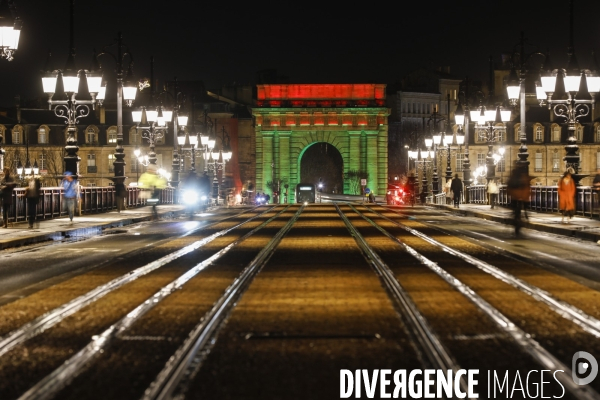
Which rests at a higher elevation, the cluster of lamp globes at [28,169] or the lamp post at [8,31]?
the lamp post at [8,31]

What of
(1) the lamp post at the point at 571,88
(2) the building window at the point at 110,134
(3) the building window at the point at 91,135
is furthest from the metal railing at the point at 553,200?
(3) the building window at the point at 91,135

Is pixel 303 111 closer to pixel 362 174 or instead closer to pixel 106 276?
pixel 362 174

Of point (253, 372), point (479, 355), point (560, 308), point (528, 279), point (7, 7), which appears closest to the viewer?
point (253, 372)

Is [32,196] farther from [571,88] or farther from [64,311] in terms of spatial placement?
[64,311]

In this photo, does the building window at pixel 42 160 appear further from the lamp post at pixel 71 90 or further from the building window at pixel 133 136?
the lamp post at pixel 71 90

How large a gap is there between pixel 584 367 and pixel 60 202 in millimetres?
30012

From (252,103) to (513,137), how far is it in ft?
133

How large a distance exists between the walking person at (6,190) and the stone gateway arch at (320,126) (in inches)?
3609

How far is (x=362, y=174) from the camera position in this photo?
12075cm

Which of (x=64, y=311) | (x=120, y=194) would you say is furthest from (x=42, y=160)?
(x=64, y=311)

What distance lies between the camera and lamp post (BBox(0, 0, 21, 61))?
23812 millimetres

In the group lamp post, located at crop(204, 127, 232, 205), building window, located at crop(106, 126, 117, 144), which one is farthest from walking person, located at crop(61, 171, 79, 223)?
building window, located at crop(106, 126, 117, 144)

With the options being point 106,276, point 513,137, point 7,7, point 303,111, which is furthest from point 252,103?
point 106,276

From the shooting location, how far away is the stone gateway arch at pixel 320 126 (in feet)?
396
